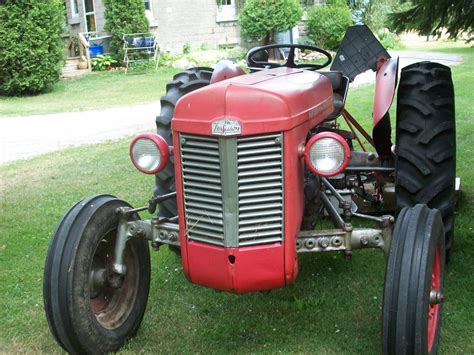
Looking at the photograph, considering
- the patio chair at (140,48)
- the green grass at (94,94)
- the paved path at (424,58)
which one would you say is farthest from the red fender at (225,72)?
the patio chair at (140,48)

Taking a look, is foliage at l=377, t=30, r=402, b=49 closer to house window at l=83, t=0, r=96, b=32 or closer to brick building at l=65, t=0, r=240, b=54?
brick building at l=65, t=0, r=240, b=54

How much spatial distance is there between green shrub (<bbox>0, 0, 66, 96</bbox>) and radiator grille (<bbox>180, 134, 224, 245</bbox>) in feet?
47.8

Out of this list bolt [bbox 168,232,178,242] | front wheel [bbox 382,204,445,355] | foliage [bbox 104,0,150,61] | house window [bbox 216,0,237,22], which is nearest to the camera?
front wheel [bbox 382,204,445,355]

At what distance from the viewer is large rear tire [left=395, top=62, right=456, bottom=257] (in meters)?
4.16

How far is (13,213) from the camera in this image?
6.42 m

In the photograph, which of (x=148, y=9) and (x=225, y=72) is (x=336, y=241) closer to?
(x=225, y=72)

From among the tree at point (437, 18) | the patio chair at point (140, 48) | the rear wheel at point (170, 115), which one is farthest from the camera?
the patio chair at point (140, 48)

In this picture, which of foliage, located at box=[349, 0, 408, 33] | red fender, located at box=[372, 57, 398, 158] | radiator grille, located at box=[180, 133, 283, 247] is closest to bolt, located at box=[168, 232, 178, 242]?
radiator grille, located at box=[180, 133, 283, 247]

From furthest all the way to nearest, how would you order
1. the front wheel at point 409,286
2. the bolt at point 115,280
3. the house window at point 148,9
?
the house window at point 148,9 < the bolt at point 115,280 < the front wheel at point 409,286

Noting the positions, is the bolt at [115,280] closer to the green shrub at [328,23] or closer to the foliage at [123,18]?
the foliage at [123,18]

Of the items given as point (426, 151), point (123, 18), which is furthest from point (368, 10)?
point (426, 151)

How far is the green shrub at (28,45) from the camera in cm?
1644

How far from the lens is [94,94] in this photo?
54.6ft

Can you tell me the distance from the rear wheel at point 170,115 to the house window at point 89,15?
62.1ft
